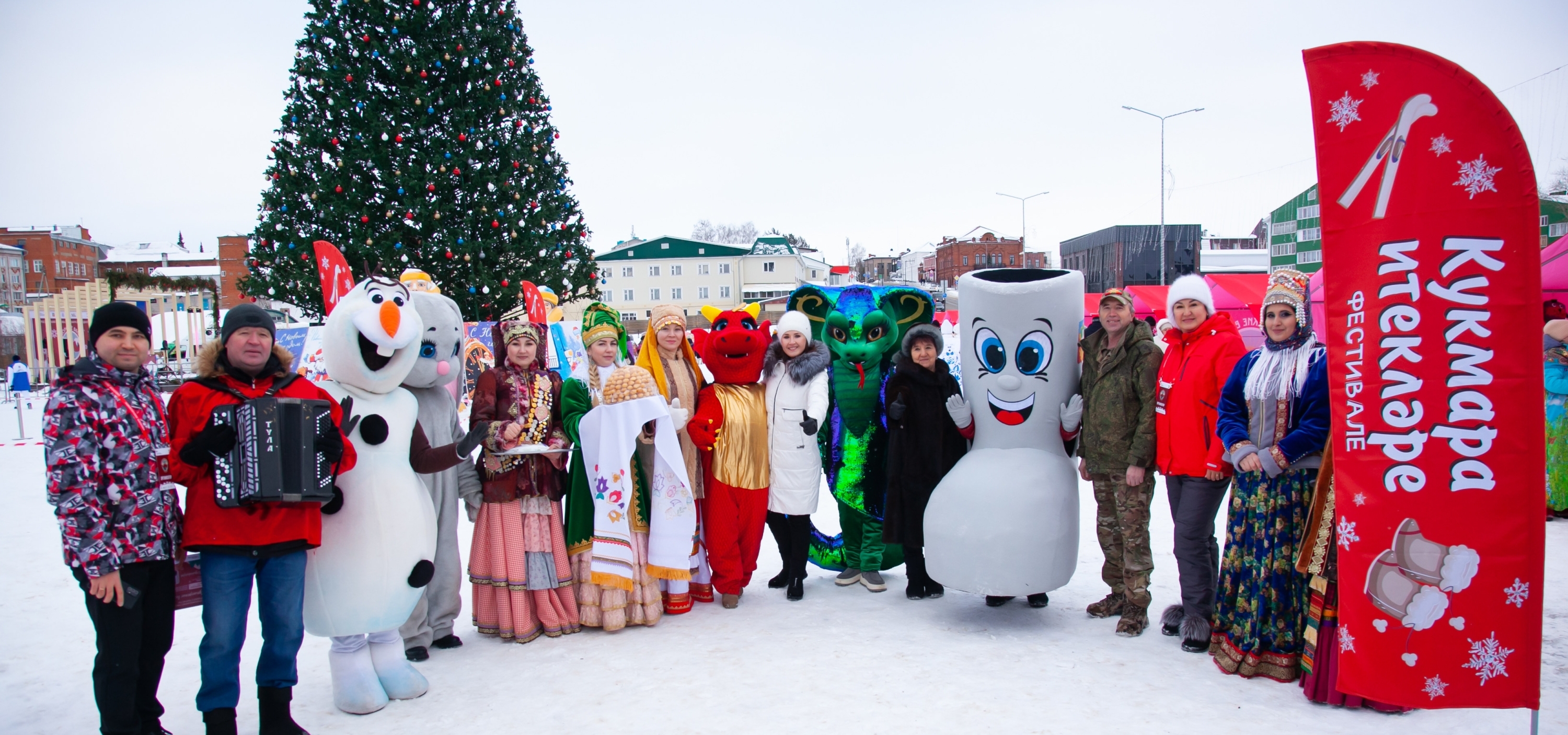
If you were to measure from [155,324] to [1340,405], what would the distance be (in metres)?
21.7

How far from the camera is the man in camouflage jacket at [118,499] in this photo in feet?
8.36

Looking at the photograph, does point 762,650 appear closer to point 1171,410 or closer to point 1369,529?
point 1171,410

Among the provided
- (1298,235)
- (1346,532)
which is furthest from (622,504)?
(1298,235)

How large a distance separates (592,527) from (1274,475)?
3047 mm

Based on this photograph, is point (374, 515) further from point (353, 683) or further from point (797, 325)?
point (797, 325)

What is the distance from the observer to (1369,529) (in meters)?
2.68

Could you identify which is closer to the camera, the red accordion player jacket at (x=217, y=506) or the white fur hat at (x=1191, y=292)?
the red accordion player jacket at (x=217, y=506)

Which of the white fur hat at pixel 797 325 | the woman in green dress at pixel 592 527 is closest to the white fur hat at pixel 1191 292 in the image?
the white fur hat at pixel 797 325

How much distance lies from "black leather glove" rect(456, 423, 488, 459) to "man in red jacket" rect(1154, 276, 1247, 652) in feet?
9.95

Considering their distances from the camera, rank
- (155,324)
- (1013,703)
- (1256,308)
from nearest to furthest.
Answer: (1013,703) < (1256,308) < (155,324)

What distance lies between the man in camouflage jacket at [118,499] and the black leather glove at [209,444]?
15 centimetres

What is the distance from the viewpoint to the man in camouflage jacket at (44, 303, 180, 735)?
2.55 meters

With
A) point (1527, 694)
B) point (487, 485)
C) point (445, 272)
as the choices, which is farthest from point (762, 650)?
point (445, 272)

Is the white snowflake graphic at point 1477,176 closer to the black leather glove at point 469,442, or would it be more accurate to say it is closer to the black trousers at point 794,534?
the black trousers at point 794,534
